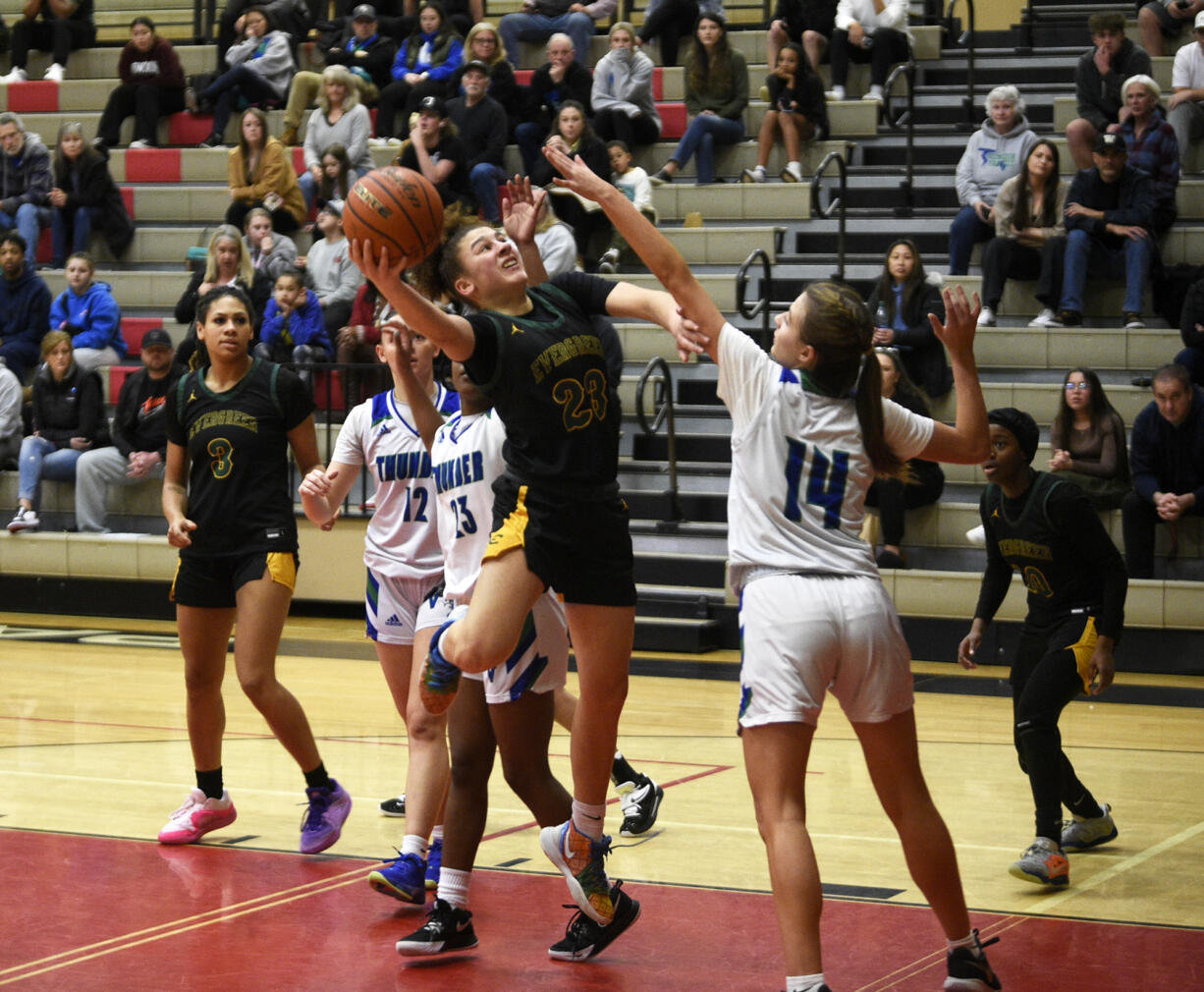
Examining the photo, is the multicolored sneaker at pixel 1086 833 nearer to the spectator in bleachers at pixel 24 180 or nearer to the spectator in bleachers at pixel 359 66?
the spectator in bleachers at pixel 359 66

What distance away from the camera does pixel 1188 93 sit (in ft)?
43.5

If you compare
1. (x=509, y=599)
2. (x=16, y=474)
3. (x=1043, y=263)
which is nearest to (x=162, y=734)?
(x=509, y=599)

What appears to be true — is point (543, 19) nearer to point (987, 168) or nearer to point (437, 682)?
point (987, 168)

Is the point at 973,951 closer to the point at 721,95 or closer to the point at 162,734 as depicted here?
the point at 162,734

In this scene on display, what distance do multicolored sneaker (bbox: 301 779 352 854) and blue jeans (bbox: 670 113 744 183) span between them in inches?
375

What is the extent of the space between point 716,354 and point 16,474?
10.6 metres

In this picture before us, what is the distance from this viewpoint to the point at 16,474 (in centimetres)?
1350

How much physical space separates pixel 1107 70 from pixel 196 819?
33.4 ft

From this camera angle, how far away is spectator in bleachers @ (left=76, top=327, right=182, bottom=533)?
496 inches

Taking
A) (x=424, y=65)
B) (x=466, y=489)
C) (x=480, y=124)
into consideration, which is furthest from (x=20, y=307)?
(x=466, y=489)

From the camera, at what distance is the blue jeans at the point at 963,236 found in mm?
12867

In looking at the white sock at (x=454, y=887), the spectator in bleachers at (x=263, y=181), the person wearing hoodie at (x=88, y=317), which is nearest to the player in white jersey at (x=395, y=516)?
the white sock at (x=454, y=887)

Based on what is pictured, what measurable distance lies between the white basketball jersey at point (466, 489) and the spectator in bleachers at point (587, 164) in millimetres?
7859

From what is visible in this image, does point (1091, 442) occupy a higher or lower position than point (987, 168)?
lower
